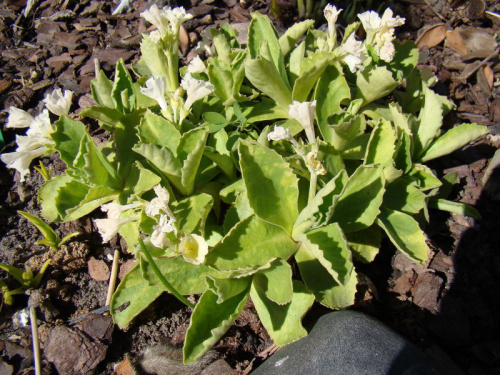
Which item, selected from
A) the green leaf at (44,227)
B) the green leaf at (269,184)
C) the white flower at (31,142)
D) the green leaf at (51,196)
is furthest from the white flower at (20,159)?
the green leaf at (269,184)

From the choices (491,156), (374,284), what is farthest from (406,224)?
(491,156)

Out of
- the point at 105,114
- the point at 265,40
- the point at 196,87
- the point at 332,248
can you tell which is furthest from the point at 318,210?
the point at 105,114

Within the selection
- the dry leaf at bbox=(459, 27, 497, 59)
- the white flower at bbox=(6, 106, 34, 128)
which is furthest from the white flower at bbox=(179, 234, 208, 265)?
the dry leaf at bbox=(459, 27, 497, 59)

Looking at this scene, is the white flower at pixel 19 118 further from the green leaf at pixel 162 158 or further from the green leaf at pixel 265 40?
the green leaf at pixel 265 40

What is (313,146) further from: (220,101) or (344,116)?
(220,101)

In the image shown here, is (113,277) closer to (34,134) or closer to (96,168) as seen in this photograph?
(96,168)

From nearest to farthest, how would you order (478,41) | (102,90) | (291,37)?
(102,90) → (291,37) → (478,41)

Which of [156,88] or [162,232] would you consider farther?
[156,88]
